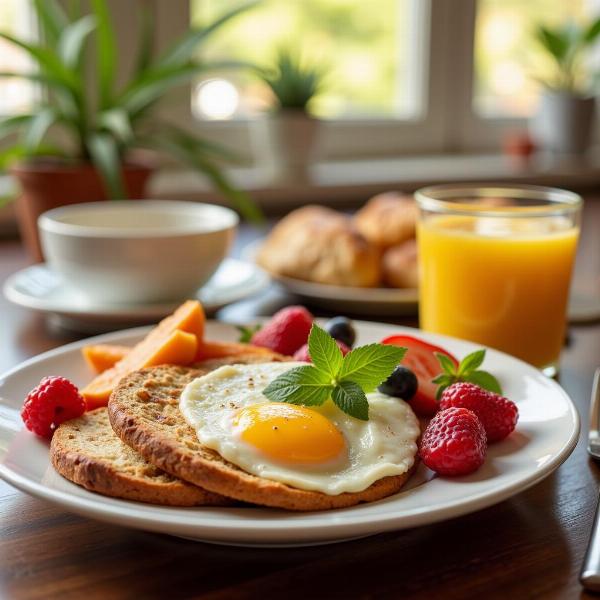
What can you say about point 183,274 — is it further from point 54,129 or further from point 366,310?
point 54,129

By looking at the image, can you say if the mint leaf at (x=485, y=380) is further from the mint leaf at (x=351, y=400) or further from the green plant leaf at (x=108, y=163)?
the green plant leaf at (x=108, y=163)

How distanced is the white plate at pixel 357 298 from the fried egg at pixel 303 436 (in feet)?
2.01

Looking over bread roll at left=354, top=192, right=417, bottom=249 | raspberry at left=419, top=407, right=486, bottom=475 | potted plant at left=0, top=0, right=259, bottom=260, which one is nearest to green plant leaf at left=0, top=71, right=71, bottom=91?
potted plant at left=0, top=0, right=259, bottom=260

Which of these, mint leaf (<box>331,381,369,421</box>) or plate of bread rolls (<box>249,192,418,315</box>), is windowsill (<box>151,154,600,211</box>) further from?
mint leaf (<box>331,381,369,421</box>)

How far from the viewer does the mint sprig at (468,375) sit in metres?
1.02

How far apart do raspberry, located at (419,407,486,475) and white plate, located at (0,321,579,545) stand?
0.01 m

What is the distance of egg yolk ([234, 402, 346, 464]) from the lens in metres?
0.82

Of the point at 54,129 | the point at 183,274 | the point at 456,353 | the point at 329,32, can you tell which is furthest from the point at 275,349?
the point at 329,32

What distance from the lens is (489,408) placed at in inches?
36.5

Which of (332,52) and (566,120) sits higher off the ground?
(332,52)

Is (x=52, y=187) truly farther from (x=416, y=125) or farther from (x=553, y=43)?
(x=553, y=43)

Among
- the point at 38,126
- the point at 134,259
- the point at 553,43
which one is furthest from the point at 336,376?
the point at 553,43

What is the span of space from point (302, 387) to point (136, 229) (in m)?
0.92

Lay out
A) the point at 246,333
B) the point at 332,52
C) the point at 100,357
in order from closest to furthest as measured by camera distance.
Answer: the point at 100,357 < the point at 246,333 < the point at 332,52
